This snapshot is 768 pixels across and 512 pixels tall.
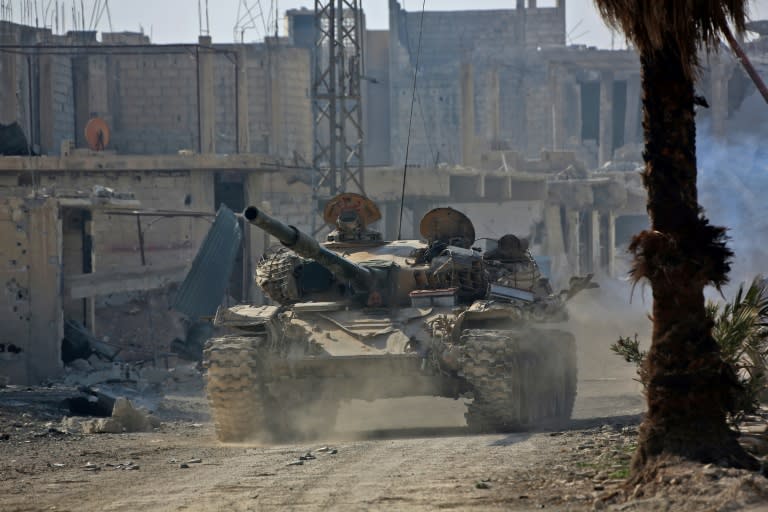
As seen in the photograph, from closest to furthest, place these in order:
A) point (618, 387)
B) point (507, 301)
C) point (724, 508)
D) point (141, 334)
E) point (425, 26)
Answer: point (724, 508) < point (507, 301) < point (618, 387) < point (141, 334) < point (425, 26)

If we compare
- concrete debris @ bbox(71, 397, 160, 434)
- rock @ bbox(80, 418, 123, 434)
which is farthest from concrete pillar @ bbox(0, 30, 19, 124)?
rock @ bbox(80, 418, 123, 434)

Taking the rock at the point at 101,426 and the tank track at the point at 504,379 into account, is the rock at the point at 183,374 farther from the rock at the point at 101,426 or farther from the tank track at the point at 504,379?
the tank track at the point at 504,379

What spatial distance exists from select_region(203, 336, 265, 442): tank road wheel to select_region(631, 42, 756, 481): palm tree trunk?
645 cm

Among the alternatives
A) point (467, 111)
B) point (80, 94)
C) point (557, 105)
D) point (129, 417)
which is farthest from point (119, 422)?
point (557, 105)

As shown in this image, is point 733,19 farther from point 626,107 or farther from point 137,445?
point 626,107

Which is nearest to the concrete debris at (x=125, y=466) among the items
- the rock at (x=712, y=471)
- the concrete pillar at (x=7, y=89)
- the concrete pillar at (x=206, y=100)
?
the rock at (x=712, y=471)

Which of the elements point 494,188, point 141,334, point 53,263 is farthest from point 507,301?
point 494,188

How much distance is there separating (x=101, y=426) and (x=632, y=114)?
159ft

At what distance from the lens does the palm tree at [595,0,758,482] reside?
9.67 metres

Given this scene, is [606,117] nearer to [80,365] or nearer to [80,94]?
[80,94]

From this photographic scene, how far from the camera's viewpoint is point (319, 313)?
1661cm

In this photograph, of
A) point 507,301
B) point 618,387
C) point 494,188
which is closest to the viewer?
point 507,301

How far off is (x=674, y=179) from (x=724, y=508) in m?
2.16

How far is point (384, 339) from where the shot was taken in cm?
1597
